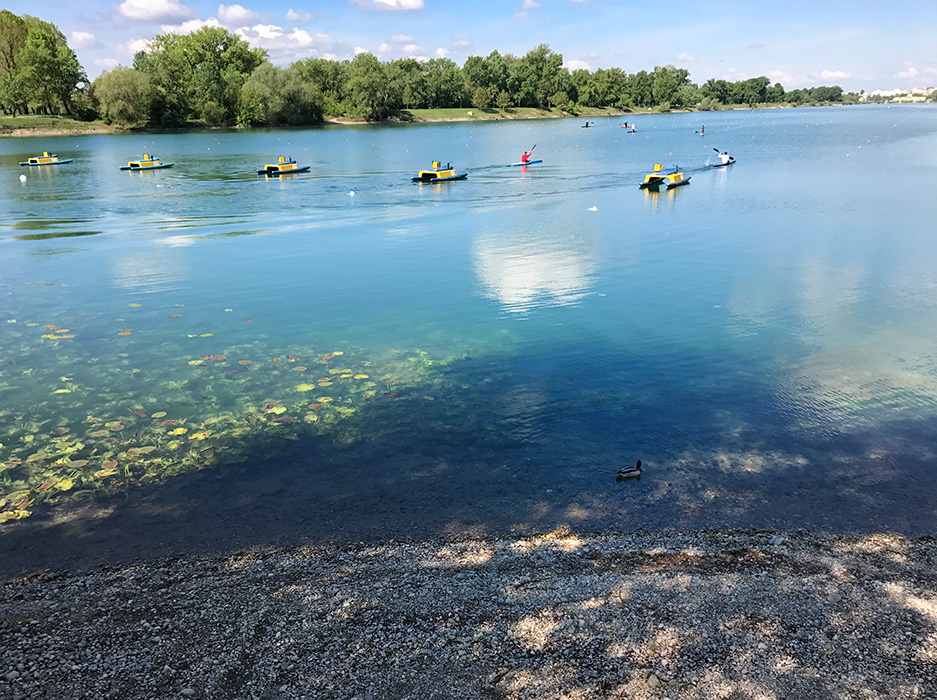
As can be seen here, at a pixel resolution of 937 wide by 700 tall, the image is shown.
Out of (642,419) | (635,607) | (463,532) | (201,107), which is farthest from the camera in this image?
(201,107)

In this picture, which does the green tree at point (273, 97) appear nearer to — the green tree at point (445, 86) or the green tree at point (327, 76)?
the green tree at point (327, 76)

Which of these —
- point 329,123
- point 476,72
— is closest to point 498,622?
point 329,123

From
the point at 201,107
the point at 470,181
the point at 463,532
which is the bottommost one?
the point at 463,532

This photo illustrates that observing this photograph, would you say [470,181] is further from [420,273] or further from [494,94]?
[494,94]

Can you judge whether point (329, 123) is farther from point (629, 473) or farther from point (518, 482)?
point (629, 473)

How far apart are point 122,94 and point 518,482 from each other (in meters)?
136

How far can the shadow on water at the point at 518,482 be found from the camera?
991 centimetres

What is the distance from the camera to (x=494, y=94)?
615 feet

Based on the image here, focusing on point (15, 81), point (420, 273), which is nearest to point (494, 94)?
point (15, 81)

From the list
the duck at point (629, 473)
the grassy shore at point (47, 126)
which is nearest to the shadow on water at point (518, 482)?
the duck at point (629, 473)

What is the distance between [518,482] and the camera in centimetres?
1121

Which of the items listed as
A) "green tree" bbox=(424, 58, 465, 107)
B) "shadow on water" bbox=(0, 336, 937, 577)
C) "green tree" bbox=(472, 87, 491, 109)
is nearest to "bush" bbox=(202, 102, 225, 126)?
"green tree" bbox=(424, 58, 465, 107)

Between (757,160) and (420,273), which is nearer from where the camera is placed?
(420,273)

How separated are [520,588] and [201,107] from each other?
501ft
